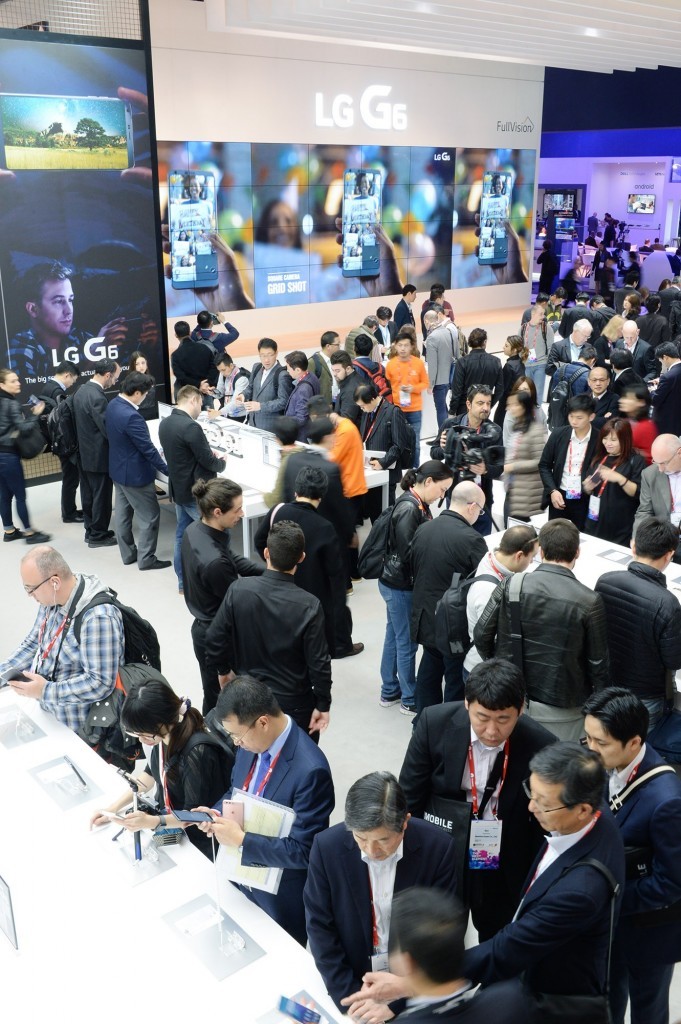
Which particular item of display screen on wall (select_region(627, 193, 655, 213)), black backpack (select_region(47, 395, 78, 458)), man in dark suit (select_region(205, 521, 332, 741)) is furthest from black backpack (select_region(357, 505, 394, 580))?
display screen on wall (select_region(627, 193, 655, 213))

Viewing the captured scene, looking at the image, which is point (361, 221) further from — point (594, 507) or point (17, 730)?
point (17, 730)

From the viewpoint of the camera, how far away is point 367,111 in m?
14.1

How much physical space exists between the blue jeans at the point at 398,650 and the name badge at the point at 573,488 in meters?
1.55

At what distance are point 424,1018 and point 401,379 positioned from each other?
6715 millimetres

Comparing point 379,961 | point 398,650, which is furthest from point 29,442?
point 379,961

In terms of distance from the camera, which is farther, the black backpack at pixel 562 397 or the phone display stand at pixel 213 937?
the black backpack at pixel 562 397

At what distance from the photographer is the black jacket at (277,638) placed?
12.3 ft

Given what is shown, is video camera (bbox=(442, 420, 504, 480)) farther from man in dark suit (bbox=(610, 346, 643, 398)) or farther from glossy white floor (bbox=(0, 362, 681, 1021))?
man in dark suit (bbox=(610, 346, 643, 398))

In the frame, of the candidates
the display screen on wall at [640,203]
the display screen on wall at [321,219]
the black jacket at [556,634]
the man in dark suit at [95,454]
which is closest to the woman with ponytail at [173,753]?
the black jacket at [556,634]

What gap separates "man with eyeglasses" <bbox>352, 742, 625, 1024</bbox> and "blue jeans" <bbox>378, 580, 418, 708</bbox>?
2481mm

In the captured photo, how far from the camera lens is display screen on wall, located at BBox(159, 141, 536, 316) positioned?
40.7ft

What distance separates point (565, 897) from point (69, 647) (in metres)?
2.19

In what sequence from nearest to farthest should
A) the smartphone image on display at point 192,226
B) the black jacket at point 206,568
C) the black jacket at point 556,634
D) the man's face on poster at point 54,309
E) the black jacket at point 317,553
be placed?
the black jacket at point 556,634, the black jacket at point 206,568, the black jacket at point 317,553, the man's face on poster at point 54,309, the smartphone image on display at point 192,226

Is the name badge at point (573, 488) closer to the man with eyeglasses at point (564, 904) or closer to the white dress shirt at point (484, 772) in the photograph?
the white dress shirt at point (484, 772)
